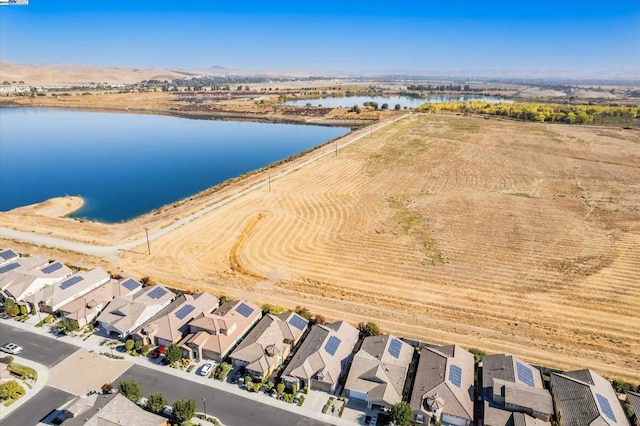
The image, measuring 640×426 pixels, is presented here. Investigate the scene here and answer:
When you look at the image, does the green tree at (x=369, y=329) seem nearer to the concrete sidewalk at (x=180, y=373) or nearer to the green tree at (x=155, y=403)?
the concrete sidewalk at (x=180, y=373)

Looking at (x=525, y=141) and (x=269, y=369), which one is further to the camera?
(x=525, y=141)

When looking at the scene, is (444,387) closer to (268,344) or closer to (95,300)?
(268,344)

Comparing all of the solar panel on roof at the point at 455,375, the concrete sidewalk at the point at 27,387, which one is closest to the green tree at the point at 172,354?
the concrete sidewalk at the point at 27,387

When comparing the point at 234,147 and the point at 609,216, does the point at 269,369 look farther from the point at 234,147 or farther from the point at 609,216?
the point at 234,147

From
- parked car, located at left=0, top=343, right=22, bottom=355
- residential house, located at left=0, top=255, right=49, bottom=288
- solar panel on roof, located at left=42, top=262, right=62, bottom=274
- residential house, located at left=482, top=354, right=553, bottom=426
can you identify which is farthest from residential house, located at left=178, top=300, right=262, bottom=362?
residential house, located at left=0, top=255, right=49, bottom=288

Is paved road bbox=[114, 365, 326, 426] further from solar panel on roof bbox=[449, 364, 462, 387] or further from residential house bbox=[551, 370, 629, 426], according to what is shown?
residential house bbox=[551, 370, 629, 426]

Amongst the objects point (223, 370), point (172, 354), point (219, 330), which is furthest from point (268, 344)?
point (172, 354)

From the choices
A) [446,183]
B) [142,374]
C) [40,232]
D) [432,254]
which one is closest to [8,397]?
[142,374]

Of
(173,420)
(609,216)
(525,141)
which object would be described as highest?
(525,141)
